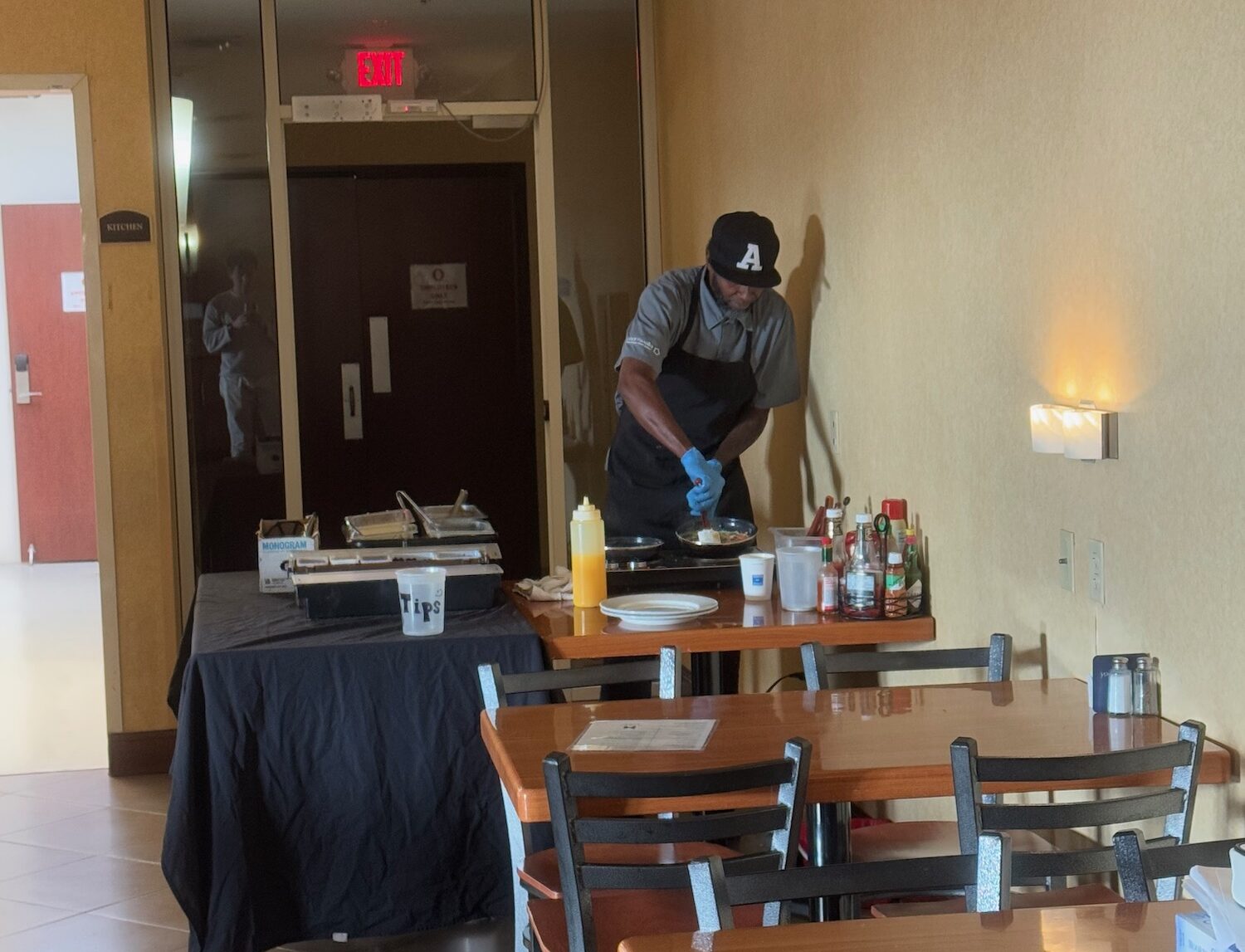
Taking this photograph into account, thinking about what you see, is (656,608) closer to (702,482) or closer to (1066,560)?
(702,482)

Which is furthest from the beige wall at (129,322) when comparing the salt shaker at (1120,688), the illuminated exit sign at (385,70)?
the salt shaker at (1120,688)

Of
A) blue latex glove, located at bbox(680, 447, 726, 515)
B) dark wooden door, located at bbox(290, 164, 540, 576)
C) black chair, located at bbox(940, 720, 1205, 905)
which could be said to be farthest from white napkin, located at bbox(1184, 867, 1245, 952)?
dark wooden door, located at bbox(290, 164, 540, 576)

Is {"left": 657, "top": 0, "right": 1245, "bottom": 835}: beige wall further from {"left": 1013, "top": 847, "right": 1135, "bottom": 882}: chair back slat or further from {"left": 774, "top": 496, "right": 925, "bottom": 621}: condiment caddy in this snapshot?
{"left": 1013, "top": 847, "right": 1135, "bottom": 882}: chair back slat

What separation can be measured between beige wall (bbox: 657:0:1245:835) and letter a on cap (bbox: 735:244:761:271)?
8.3 inches

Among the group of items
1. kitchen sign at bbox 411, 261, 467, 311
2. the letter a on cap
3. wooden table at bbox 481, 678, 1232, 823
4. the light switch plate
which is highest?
the light switch plate

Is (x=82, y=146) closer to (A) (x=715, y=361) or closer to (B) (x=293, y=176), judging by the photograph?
(B) (x=293, y=176)

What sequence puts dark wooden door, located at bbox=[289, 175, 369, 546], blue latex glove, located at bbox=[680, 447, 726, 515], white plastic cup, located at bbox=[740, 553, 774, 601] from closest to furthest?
1. white plastic cup, located at bbox=[740, 553, 774, 601]
2. blue latex glove, located at bbox=[680, 447, 726, 515]
3. dark wooden door, located at bbox=[289, 175, 369, 546]

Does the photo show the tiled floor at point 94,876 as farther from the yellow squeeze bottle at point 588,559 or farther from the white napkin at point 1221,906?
the white napkin at point 1221,906

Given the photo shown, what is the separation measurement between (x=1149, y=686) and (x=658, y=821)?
0.86 m

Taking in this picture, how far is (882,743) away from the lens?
2.15 meters

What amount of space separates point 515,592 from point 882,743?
4.67ft

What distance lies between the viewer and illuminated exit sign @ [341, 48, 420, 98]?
17.6ft

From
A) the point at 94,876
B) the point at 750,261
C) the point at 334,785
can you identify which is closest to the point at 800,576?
the point at 750,261

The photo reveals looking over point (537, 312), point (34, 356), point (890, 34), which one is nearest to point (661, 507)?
point (890, 34)
